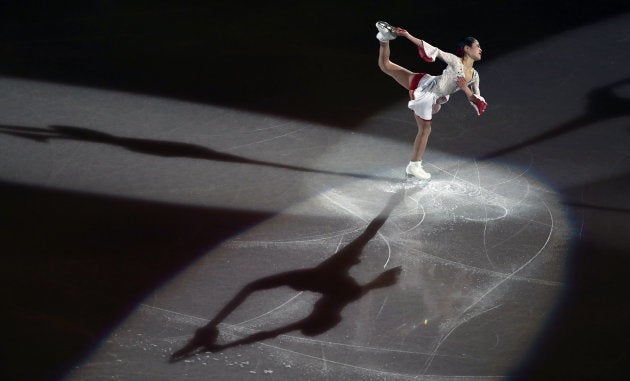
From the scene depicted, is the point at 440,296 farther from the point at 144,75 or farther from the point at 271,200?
the point at 144,75

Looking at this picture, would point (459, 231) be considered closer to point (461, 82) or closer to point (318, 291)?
point (461, 82)

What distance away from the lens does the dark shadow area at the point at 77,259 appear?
4520 millimetres

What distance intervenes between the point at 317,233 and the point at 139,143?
5.82 feet

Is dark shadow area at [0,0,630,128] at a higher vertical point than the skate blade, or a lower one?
higher

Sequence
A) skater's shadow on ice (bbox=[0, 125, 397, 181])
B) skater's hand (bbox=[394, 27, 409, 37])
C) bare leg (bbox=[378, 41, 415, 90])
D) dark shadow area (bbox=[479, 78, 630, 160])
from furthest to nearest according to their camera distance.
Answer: dark shadow area (bbox=[479, 78, 630, 160])
skater's shadow on ice (bbox=[0, 125, 397, 181])
bare leg (bbox=[378, 41, 415, 90])
skater's hand (bbox=[394, 27, 409, 37])

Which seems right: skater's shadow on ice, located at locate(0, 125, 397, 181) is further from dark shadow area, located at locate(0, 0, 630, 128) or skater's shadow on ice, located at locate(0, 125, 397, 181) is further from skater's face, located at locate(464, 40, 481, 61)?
skater's face, located at locate(464, 40, 481, 61)

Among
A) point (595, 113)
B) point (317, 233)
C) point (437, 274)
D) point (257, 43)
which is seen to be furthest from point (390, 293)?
point (257, 43)

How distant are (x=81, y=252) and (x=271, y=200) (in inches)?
50.1

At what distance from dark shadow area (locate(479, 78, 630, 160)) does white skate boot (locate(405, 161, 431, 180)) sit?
1.80 feet

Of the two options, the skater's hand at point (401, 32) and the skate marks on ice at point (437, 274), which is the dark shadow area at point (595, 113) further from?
the skater's hand at point (401, 32)

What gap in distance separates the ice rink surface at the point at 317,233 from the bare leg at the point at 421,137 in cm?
23

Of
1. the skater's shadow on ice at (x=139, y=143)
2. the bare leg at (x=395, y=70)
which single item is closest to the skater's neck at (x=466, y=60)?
the bare leg at (x=395, y=70)

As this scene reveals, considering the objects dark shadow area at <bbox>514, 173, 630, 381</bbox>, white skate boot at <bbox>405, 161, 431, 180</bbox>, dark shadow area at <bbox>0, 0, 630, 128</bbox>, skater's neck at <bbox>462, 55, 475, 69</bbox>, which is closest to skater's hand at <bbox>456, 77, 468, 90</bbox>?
skater's neck at <bbox>462, 55, 475, 69</bbox>

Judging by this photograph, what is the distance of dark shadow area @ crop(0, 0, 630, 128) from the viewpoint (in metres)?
7.24
